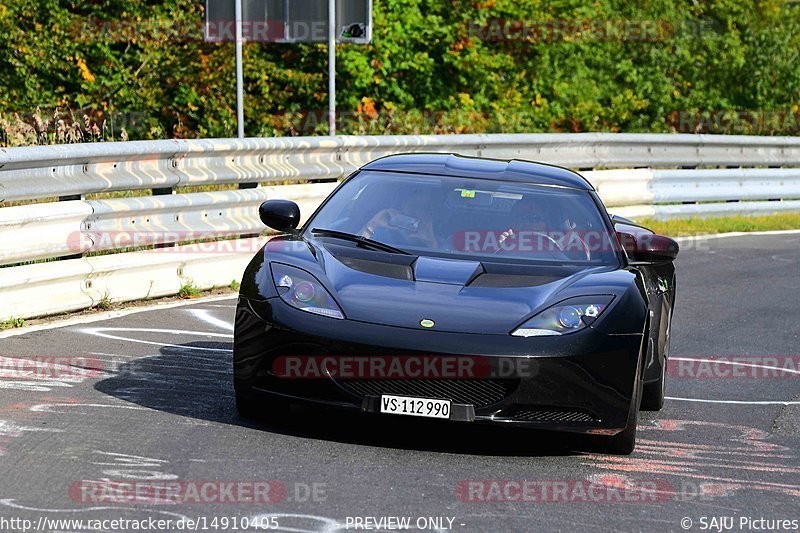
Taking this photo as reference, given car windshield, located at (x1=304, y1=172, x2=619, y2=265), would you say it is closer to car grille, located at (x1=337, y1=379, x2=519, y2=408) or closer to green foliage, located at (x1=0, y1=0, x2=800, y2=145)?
car grille, located at (x1=337, y1=379, x2=519, y2=408)

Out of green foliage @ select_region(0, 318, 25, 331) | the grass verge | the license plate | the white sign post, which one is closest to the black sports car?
the license plate

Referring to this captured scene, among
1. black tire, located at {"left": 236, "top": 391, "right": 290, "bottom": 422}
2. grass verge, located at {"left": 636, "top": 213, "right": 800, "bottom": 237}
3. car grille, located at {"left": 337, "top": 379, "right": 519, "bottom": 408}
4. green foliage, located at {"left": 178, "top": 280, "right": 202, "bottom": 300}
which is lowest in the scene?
grass verge, located at {"left": 636, "top": 213, "right": 800, "bottom": 237}

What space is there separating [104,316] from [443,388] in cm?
398

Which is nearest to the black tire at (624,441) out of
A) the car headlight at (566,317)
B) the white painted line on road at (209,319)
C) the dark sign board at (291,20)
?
the car headlight at (566,317)

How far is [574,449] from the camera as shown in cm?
659

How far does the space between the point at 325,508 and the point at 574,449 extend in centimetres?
179

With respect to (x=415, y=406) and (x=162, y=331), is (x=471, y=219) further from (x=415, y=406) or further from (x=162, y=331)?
(x=162, y=331)

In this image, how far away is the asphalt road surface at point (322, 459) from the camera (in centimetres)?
516

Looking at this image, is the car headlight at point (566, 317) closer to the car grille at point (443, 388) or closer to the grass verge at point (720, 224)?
the car grille at point (443, 388)

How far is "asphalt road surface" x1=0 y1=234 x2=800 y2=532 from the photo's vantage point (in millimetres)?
5156

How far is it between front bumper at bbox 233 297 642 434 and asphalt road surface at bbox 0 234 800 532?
0.19 metres

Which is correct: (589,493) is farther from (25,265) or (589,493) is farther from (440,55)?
(440,55)

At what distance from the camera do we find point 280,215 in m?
7.53

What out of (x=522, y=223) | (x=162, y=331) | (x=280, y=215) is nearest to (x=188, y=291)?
(x=162, y=331)
